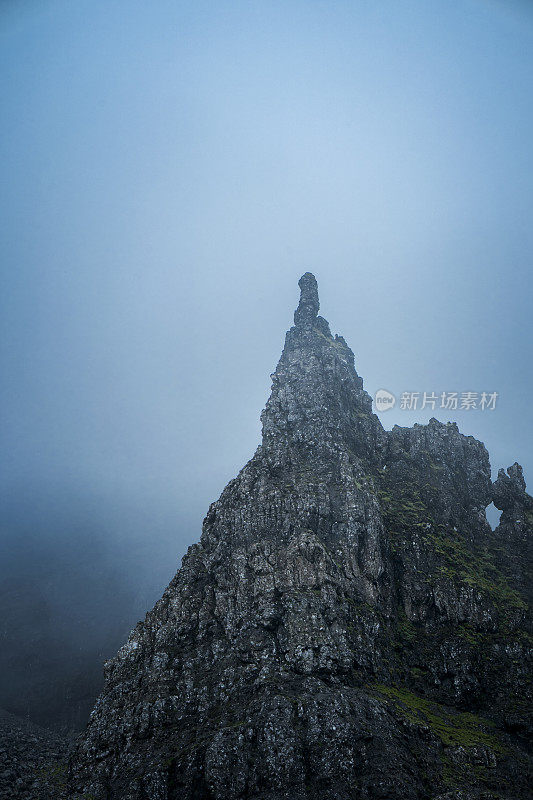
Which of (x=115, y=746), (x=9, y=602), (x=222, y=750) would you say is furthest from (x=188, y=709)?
(x=9, y=602)

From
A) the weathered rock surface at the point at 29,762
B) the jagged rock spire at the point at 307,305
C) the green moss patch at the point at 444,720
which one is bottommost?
the weathered rock surface at the point at 29,762

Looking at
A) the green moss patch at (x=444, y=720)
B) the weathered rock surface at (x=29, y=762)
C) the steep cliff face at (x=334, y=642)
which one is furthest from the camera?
the weathered rock surface at (x=29, y=762)

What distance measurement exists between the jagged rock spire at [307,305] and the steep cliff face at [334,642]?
35321 mm

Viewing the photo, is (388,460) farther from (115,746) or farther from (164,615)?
(115,746)

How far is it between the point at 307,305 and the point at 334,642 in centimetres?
8772

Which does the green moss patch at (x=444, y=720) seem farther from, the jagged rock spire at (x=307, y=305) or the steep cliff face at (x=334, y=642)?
the jagged rock spire at (x=307, y=305)

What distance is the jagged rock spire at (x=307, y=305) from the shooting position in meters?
103

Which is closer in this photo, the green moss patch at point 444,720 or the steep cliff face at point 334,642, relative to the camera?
the steep cliff face at point 334,642

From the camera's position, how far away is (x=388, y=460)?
7938cm

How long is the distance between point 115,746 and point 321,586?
113 ft

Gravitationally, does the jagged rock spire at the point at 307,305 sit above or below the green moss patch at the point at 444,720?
above

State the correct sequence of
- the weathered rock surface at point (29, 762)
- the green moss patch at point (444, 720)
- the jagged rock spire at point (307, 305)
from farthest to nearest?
the jagged rock spire at point (307, 305) → the weathered rock surface at point (29, 762) → the green moss patch at point (444, 720)

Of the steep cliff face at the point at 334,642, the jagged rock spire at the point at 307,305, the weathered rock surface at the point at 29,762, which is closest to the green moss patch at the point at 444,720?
the steep cliff face at the point at 334,642

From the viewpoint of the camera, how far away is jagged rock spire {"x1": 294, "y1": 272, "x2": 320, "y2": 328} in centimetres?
10300
